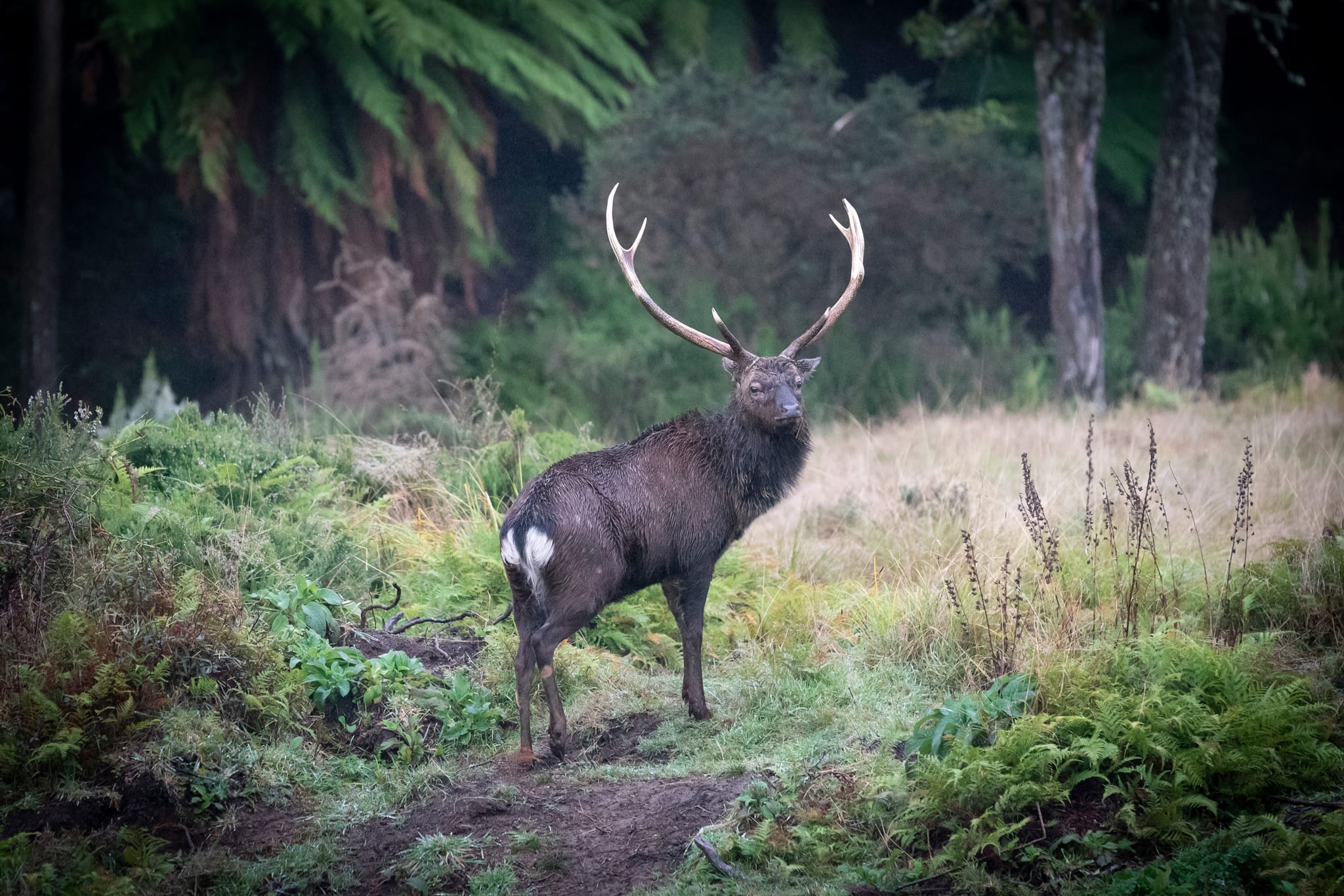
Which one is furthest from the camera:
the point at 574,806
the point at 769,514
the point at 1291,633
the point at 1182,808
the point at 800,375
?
the point at 769,514

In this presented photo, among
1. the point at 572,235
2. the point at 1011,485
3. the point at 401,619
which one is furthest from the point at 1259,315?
the point at 401,619

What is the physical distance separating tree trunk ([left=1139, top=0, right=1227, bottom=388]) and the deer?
7885 mm

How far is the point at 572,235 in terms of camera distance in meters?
13.5

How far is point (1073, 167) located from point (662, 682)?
27.2ft

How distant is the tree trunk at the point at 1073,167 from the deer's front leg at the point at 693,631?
7209 millimetres

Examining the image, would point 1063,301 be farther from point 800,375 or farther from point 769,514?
point 800,375

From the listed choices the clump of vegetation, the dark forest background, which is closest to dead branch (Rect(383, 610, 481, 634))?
the dark forest background

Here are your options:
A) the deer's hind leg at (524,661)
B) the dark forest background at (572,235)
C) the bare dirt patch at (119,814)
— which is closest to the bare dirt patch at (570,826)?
the deer's hind leg at (524,661)

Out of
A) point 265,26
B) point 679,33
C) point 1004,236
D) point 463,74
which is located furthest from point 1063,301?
point 265,26

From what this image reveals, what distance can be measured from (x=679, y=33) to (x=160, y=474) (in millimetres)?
9455

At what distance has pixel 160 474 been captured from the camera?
6.15 metres

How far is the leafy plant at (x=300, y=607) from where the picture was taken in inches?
200

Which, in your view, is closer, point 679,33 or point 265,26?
point 265,26

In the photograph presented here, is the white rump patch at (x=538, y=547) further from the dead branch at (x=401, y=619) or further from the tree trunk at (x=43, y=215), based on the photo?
the tree trunk at (x=43, y=215)
